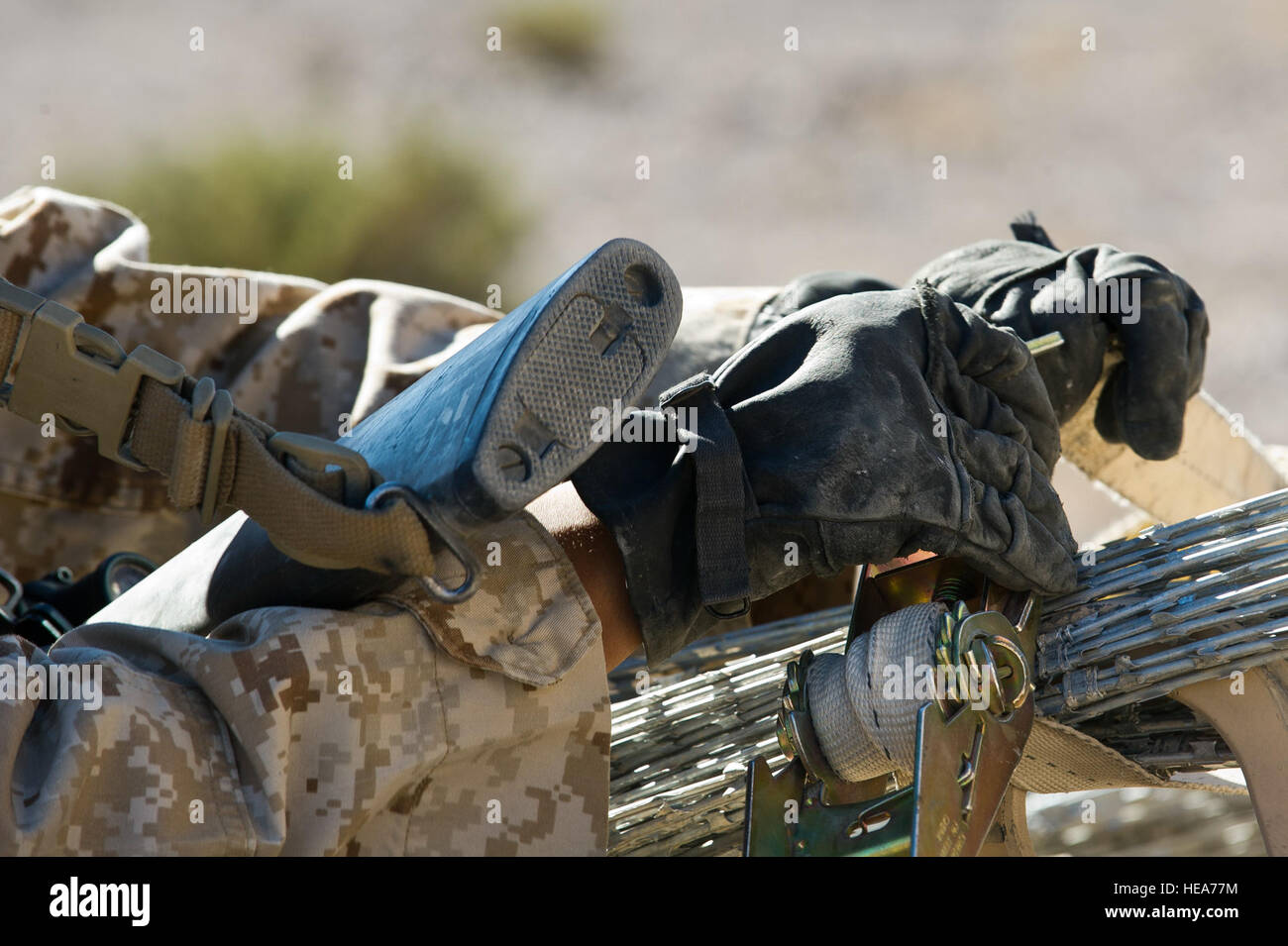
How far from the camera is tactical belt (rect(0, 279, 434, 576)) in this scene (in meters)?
1.09

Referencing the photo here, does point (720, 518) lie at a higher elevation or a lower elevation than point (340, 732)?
higher

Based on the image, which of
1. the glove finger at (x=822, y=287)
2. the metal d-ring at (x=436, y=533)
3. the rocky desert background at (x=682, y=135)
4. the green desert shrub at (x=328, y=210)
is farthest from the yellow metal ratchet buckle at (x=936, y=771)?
the green desert shrub at (x=328, y=210)

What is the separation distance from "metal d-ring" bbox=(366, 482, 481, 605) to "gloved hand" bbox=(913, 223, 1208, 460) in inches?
30.8

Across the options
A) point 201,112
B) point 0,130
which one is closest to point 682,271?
point 201,112

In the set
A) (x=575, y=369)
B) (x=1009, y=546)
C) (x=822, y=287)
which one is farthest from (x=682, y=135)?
(x=575, y=369)

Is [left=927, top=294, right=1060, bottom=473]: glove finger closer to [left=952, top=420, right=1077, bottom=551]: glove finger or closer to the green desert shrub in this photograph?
[left=952, top=420, right=1077, bottom=551]: glove finger

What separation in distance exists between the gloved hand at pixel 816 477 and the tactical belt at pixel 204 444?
0.24 m

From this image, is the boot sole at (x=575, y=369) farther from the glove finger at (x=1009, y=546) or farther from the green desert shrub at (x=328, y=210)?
the green desert shrub at (x=328, y=210)

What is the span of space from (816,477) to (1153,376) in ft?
2.09

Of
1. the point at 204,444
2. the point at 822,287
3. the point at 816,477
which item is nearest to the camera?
the point at 204,444

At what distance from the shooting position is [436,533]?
1.10 metres

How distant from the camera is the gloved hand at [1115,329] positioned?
166cm

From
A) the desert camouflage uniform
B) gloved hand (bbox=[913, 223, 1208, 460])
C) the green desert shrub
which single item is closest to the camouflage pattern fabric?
the desert camouflage uniform

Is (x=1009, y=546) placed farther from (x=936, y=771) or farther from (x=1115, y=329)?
(x=1115, y=329)
